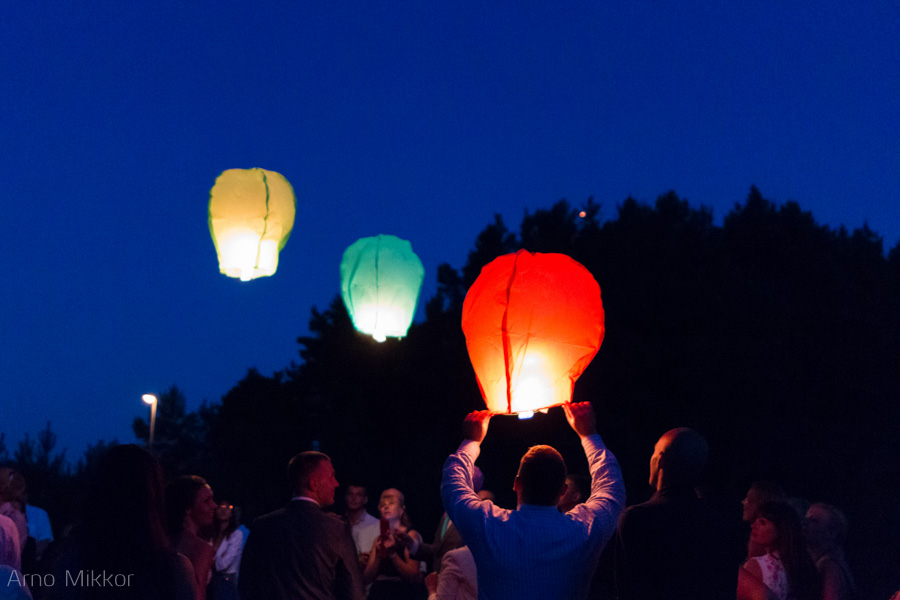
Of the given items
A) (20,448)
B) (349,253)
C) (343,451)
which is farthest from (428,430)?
(20,448)

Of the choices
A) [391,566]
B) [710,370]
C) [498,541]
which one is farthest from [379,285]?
[710,370]

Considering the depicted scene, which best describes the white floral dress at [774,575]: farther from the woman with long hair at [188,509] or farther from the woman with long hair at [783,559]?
the woman with long hair at [188,509]

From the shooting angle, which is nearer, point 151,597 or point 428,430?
point 151,597

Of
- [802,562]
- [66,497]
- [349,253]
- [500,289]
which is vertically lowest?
[66,497]

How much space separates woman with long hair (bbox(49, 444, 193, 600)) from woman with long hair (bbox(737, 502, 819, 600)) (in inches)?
107

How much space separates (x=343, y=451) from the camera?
23234 millimetres

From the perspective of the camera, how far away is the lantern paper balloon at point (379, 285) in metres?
6.80

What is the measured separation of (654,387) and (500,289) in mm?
13448

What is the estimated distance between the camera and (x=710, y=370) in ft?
51.5

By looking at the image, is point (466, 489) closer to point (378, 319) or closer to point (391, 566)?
point (391, 566)

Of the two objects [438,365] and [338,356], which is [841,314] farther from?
[338,356]

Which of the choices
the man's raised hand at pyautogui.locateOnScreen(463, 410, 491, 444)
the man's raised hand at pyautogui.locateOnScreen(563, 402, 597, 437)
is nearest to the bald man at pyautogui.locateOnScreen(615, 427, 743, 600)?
the man's raised hand at pyautogui.locateOnScreen(563, 402, 597, 437)

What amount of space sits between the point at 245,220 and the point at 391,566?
9.68 ft

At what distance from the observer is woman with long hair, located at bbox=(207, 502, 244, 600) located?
8.85 meters
